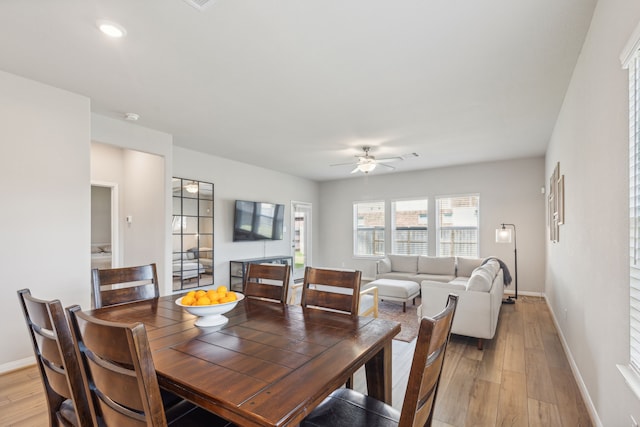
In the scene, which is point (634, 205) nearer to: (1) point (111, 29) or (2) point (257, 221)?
(1) point (111, 29)

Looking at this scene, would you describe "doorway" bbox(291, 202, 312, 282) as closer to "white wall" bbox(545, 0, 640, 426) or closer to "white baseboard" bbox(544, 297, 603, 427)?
"white baseboard" bbox(544, 297, 603, 427)

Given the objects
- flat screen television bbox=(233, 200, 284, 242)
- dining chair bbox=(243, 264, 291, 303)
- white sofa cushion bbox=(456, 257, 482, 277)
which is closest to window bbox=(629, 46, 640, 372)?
dining chair bbox=(243, 264, 291, 303)

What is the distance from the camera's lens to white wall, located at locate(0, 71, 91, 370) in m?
2.86

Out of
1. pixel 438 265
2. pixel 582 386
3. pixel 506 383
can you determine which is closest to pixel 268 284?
pixel 506 383

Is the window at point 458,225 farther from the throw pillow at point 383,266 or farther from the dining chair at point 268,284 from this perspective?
the dining chair at point 268,284

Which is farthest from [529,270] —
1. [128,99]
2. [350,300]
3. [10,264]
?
[10,264]

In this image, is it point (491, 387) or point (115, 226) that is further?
point (115, 226)

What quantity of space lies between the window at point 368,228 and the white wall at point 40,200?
5.98 metres

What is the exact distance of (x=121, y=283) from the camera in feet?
7.60

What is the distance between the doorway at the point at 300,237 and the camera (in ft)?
26.1

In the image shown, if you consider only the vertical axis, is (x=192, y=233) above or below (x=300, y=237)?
above

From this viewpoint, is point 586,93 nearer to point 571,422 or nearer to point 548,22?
point 548,22

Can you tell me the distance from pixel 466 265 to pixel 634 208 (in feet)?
16.4

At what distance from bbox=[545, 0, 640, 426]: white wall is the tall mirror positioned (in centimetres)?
509
